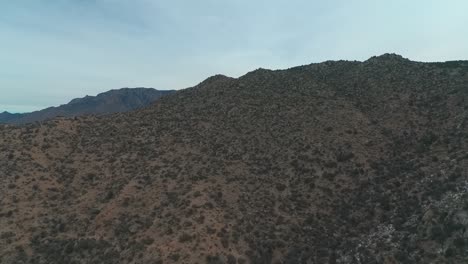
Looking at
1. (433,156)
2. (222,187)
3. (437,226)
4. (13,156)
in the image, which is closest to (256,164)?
(222,187)

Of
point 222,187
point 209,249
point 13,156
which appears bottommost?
point 209,249

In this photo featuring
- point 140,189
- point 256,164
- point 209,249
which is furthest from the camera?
point 256,164

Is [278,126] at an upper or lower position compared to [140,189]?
upper

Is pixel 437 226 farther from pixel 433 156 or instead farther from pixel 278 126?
pixel 278 126

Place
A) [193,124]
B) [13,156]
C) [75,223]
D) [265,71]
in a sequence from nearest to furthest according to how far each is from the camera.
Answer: [75,223] → [13,156] → [193,124] → [265,71]

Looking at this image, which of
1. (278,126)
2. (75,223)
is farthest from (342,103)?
(75,223)

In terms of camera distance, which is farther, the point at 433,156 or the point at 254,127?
the point at 254,127
